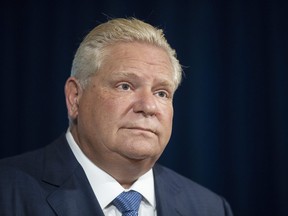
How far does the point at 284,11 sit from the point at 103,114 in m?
1.52

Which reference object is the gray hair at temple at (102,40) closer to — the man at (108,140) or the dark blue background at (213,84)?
the man at (108,140)

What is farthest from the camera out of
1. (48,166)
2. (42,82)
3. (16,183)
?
(42,82)

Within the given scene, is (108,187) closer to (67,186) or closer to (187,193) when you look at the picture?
(67,186)

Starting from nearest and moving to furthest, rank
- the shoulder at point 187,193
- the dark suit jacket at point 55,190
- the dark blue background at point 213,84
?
1. the dark suit jacket at point 55,190
2. the shoulder at point 187,193
3. the dark blue background at point 213,84

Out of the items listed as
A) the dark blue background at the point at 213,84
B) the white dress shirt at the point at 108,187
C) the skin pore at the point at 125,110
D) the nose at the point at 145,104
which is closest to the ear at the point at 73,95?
the skin pore at the point at 125,110

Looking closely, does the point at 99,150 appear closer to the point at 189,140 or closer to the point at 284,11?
the point at 189,140

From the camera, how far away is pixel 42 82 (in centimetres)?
251

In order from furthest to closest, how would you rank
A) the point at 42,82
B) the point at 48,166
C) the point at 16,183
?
1. the point at 42,82
2. the point at 48,166
3. the point at 16,183

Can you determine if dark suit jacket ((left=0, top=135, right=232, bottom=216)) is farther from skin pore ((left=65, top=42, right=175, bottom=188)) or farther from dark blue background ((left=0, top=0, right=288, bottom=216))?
dark blue background ((left=0, top=0, right=288, bottom=216))

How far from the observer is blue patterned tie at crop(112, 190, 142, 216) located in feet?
5.57

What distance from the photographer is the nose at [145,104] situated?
5.37ft

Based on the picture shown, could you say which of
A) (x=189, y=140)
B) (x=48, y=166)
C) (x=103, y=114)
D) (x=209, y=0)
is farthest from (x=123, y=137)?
(x=209, y=0)

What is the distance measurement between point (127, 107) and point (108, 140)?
0.15 meters

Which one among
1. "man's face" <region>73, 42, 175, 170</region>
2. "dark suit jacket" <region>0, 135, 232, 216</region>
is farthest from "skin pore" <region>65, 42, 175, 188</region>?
"dark suit jacket" <region>0, 135, 232, 216</region>
